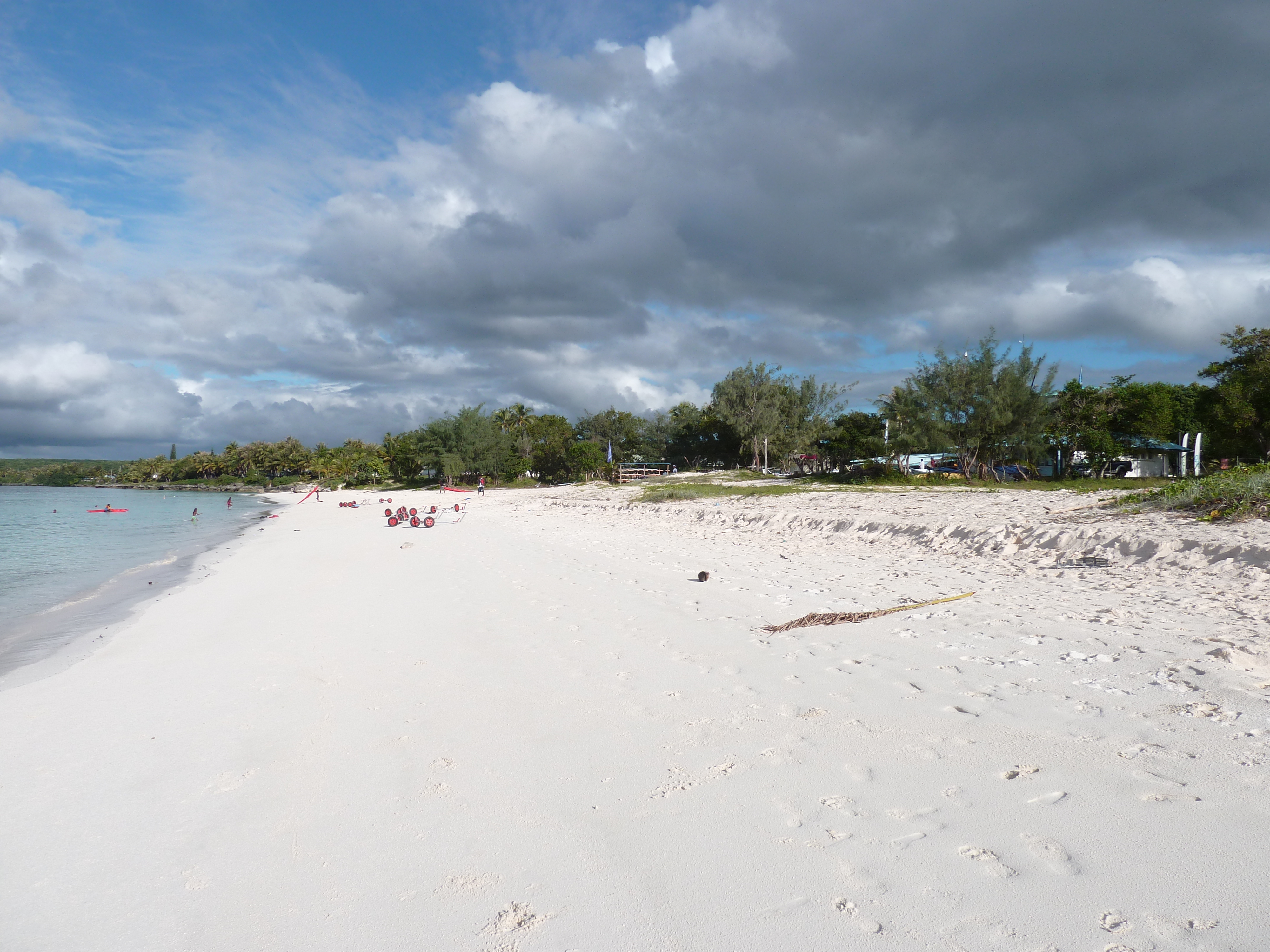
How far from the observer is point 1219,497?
1065cm

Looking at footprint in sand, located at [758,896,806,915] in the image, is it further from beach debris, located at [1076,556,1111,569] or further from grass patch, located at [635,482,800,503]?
grass patch, located at [635,482,800,503]

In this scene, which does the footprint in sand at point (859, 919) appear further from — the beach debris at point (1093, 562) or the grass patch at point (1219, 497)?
the grass patch at point (1219, 497)

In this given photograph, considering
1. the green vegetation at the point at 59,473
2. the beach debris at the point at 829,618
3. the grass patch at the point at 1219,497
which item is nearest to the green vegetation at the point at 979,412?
the grass patch at the point at 1219,497

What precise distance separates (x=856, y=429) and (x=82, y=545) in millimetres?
36935

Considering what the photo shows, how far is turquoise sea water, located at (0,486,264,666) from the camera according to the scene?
11617 millimetres

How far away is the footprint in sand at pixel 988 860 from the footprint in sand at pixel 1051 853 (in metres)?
0.15

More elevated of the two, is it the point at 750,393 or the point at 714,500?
the point at 750,393

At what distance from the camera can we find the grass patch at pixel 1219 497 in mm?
9992

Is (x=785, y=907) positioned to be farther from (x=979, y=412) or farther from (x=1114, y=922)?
(x=979, y=412)

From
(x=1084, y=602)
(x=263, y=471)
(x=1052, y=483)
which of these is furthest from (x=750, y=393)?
(x=263, y=471)

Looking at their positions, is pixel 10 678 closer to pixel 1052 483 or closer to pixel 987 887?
pixel 987 887

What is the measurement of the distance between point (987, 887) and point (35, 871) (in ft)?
13.7

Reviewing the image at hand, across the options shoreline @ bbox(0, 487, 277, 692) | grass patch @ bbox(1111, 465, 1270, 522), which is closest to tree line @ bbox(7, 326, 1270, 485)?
grass patch @ bbox(1111, 465, 1270, 522)

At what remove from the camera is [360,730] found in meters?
4.47
